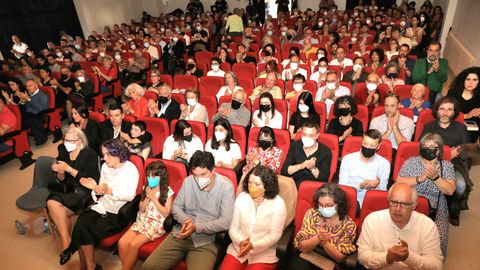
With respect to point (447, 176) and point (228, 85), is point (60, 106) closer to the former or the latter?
point (228, 85)

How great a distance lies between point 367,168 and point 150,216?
1.98 metres

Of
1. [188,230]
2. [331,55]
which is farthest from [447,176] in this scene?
[331,55]

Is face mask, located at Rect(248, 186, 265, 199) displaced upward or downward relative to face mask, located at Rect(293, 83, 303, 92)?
upward

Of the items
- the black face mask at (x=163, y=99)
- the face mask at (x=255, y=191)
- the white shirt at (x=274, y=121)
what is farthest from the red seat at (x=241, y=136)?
the black face mask at (x=163, y=99)

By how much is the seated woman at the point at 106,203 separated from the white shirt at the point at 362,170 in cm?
196

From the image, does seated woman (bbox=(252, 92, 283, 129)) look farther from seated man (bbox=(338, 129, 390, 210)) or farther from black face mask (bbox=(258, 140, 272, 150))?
seated man (bbox=(338, 129, 390, 210))

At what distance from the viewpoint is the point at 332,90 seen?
4.73 metres

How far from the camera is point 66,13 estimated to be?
459 inches

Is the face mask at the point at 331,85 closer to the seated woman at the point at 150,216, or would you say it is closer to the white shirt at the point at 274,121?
the white shirt at the point at 274,121

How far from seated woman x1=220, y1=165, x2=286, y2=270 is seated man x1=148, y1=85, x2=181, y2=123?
2.49m

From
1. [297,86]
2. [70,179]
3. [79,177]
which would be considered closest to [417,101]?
[297,86]

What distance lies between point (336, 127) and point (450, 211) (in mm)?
1418

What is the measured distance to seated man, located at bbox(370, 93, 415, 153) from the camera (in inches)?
144

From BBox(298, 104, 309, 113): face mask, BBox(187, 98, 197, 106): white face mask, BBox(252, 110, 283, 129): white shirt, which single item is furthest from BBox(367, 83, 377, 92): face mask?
BBox(187, 98, 197, 106): white face mask
